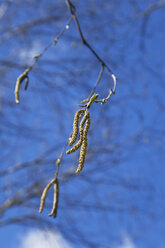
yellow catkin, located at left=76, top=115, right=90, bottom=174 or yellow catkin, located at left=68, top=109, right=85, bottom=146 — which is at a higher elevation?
yellow catkin, located at left=68, top=109, right=85, bottom=146

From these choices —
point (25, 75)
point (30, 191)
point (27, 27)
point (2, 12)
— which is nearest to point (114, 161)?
point (30, 191)

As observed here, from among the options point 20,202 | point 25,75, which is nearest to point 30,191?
point 20,202

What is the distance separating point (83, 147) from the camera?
787 mm

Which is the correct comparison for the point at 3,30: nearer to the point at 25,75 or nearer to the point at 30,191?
the point at 30,191

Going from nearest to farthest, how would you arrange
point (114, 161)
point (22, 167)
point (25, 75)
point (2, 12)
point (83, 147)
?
1. point (83, 147)
2. point (25, 75)
3. point (2, 12)
4. point (22, 167)
5. point (114, 161)

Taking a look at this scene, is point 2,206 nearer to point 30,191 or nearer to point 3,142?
point 30,191

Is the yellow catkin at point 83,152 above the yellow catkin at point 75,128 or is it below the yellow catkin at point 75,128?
below

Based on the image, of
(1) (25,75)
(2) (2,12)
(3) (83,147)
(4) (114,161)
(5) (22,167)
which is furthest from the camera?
(4) (114,161)

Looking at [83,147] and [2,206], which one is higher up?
[2,206]

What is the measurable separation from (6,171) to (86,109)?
3.07 meters

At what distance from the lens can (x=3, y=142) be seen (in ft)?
13.2

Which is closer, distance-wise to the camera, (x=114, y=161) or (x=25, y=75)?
(x=25, y=75)

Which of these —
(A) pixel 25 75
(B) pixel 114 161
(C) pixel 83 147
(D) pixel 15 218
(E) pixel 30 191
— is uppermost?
(B) pixel 114 161

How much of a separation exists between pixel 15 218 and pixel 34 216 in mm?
232
